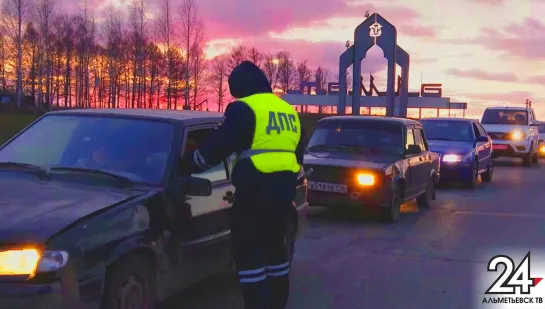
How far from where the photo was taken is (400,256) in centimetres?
797

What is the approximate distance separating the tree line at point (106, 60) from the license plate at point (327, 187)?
3628cm

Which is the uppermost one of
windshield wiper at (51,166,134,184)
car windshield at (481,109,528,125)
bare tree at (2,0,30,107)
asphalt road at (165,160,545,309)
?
bare tree at (2,0,30,107)

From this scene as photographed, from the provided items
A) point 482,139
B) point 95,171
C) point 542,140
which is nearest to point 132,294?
point 95,171

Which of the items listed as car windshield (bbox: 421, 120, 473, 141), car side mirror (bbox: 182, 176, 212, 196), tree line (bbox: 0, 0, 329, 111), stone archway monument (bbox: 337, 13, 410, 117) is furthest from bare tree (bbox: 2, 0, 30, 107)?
car side mirror (bbox: 182, 176, 212, 196)

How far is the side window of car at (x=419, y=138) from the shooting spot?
12.0m

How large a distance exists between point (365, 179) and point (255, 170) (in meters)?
5.80

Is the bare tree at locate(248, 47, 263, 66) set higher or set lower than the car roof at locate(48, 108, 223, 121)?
higher

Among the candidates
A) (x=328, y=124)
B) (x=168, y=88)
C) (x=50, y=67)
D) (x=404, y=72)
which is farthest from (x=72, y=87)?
(x=328, y=124)

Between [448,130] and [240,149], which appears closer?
[240,149]

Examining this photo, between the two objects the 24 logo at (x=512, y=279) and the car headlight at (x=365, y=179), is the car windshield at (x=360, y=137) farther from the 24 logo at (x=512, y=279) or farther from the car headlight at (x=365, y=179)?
the 24 logo at (x=512, y=279)

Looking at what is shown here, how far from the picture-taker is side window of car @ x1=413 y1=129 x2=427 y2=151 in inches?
472

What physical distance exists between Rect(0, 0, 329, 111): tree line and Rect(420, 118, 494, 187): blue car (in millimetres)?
30391

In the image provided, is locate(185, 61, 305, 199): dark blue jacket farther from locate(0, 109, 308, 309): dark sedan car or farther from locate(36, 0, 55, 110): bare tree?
locate(36, 0, 55, 110): bare tree

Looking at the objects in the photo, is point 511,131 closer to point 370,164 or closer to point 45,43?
point 370,164
